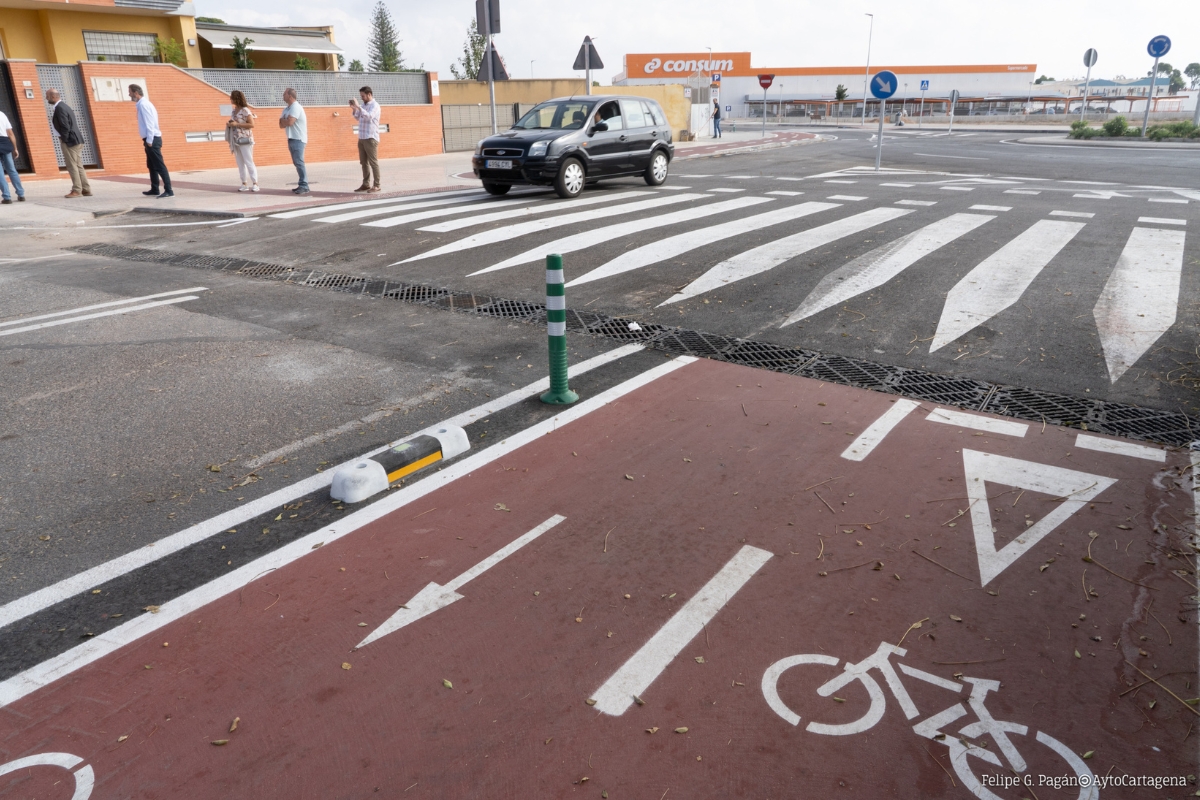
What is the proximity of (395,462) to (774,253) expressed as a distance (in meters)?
6.48

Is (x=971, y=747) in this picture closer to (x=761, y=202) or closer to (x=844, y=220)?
(x=844, y=220)

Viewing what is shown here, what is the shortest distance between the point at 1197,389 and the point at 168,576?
22.0ft

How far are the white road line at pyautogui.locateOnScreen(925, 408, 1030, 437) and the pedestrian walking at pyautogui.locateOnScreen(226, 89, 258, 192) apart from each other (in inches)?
589

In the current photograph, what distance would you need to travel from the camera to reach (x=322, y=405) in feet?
18.7

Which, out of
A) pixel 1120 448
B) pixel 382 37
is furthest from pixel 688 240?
pixel 382 37

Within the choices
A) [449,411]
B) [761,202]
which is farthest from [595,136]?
[449,411]

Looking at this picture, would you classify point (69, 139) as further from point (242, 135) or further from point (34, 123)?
point (34, 123)

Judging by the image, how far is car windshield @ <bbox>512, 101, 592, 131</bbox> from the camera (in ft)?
49.2

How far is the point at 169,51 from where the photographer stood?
27.6m

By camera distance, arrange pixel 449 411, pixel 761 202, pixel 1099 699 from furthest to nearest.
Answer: pixel 761 202 → pixel 449 411 → pixel 1099 699

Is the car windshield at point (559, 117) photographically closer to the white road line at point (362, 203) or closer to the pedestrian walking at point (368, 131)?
the white road line at point (362, 203)

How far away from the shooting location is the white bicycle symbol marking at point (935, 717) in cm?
261

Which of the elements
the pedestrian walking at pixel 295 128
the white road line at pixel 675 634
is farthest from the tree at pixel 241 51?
the white road line at pixel 675 634

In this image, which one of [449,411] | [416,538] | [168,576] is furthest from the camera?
[449,411]
